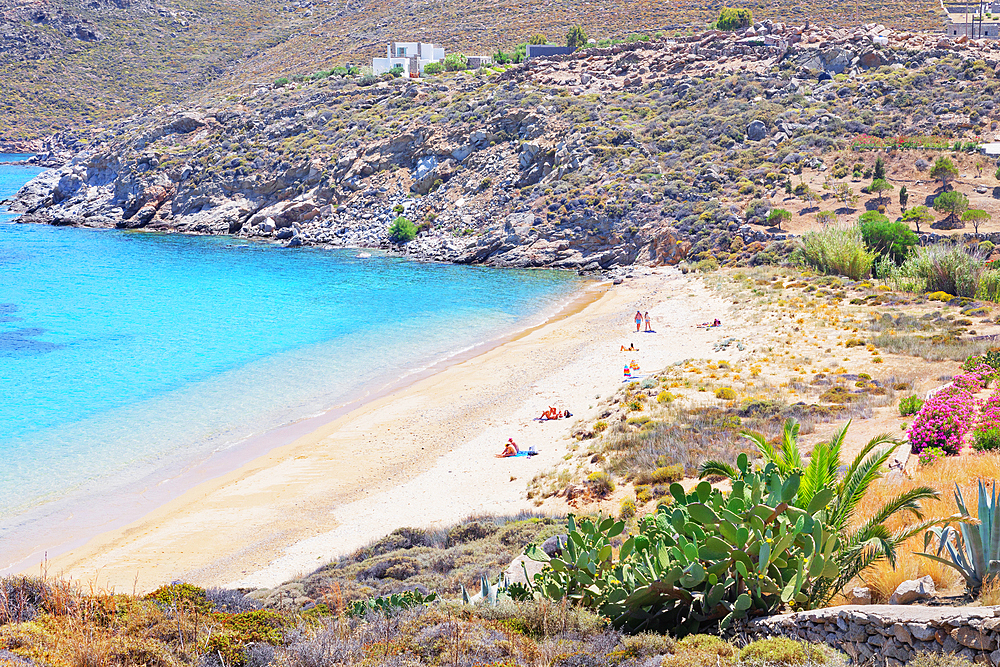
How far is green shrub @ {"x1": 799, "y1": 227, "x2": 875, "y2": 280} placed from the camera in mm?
28422

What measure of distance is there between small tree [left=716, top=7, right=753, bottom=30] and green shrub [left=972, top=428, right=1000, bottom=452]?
200 feet

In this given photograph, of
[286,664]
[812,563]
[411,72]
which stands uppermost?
[411,72]

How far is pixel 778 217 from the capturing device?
3659cm

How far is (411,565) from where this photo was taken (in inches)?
365

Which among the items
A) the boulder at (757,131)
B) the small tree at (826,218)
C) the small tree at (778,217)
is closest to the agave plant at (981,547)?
the small tree at (826,218)

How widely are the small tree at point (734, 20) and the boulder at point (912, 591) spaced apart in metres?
66.0

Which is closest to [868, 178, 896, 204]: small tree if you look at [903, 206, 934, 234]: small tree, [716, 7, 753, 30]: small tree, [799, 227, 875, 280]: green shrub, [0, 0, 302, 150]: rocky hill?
[903, 206, 934, 234]: small tree

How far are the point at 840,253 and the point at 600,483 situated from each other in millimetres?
20952

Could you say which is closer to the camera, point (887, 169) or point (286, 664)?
point (286, 664)

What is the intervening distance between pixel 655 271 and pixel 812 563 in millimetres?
32602

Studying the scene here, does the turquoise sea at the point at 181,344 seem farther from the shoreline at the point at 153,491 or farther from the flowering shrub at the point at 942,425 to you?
the flowering shrub at the point at 942,425

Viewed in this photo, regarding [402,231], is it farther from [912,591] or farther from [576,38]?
[912,591]

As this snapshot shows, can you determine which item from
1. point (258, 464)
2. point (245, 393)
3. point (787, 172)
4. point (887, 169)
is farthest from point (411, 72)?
point (258, 464)

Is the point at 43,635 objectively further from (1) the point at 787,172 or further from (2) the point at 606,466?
(1) the point at 787,172
